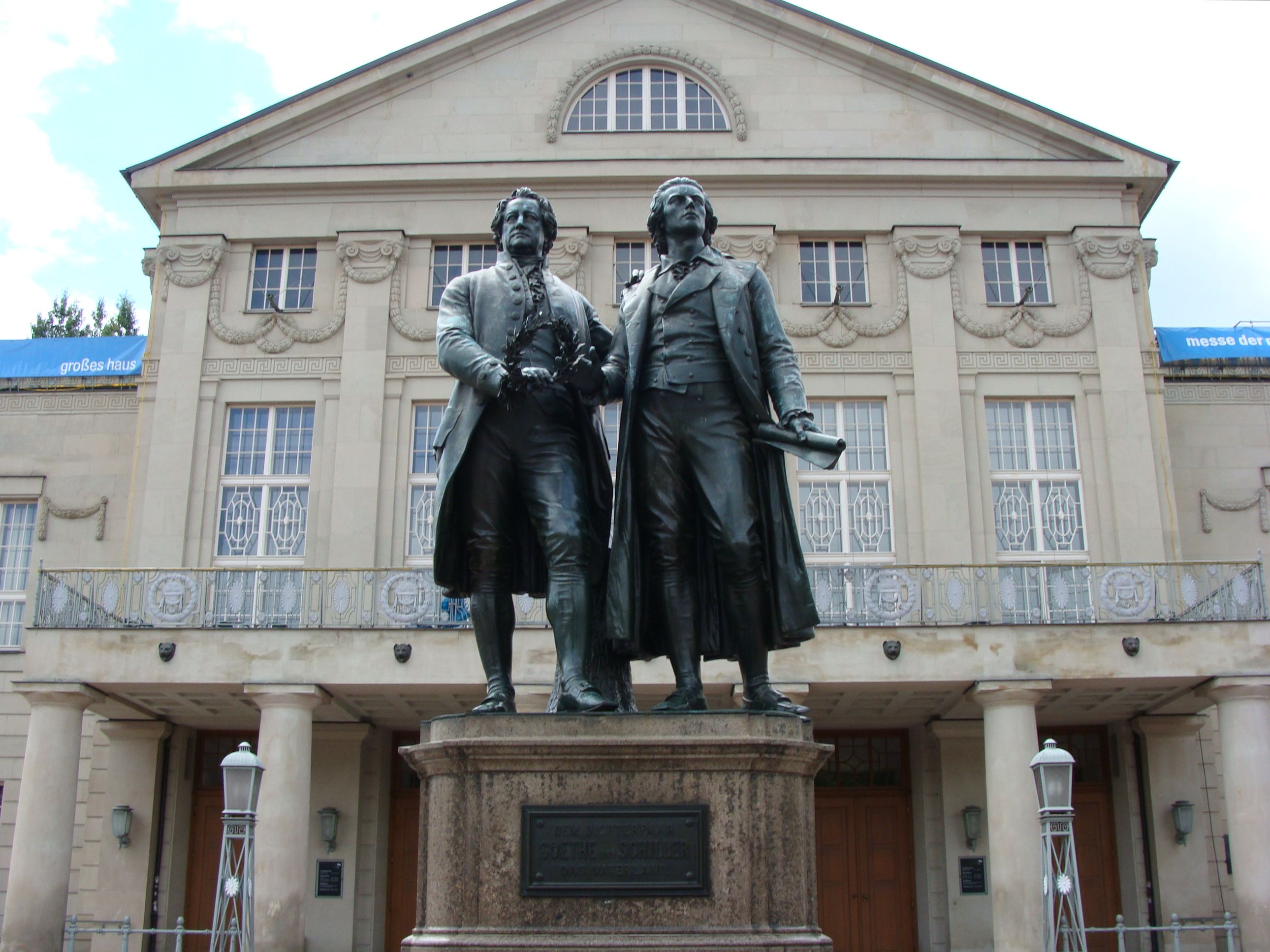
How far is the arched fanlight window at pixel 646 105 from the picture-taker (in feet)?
88.5

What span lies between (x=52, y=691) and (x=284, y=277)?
9251mm

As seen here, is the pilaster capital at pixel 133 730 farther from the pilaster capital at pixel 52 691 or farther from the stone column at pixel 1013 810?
the stone column at pixel 1013 810

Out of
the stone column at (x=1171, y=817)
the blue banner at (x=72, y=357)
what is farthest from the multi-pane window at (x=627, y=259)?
the stone column at (x=1171, y=817)

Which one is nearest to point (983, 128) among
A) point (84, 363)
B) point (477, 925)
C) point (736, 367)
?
point (84, 363)

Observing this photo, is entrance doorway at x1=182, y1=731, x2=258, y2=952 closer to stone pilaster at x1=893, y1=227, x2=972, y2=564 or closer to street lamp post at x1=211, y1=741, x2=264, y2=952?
street lamp post at x1=211, y1=741, x2=264, y2=952

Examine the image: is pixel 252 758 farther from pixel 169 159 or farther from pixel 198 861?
pixel 169 159

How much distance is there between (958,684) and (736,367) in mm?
14849

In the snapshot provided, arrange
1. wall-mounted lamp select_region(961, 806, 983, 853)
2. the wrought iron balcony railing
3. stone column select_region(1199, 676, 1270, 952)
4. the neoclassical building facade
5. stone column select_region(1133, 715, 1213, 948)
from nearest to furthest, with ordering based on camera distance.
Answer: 1. stone column select_region(1199, 676, 1270, 952)
2. the neoclassical building facade
3. the wrought iron balcony railing
4. stone column select_region(1133, 715, 1213, 948)
5. wall-mounted lamp select_region(961, 806, 983, 853)

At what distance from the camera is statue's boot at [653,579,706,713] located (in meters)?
6.25

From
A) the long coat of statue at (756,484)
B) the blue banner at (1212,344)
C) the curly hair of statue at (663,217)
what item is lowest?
the long coat of statue at (756,484)

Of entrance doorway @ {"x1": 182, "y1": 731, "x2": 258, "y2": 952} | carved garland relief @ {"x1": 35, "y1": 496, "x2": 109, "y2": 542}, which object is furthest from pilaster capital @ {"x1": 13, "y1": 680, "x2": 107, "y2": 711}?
carved garland relief @ {"x1": 35, "y1": 496, "x2": 109, "y2": 542}

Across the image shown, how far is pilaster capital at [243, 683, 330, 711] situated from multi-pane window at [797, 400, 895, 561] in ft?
28.0

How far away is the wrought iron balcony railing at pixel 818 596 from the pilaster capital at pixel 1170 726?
3.14 m

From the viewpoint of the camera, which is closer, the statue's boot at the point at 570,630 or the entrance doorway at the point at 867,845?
the statue's boot at the point at 570,630
